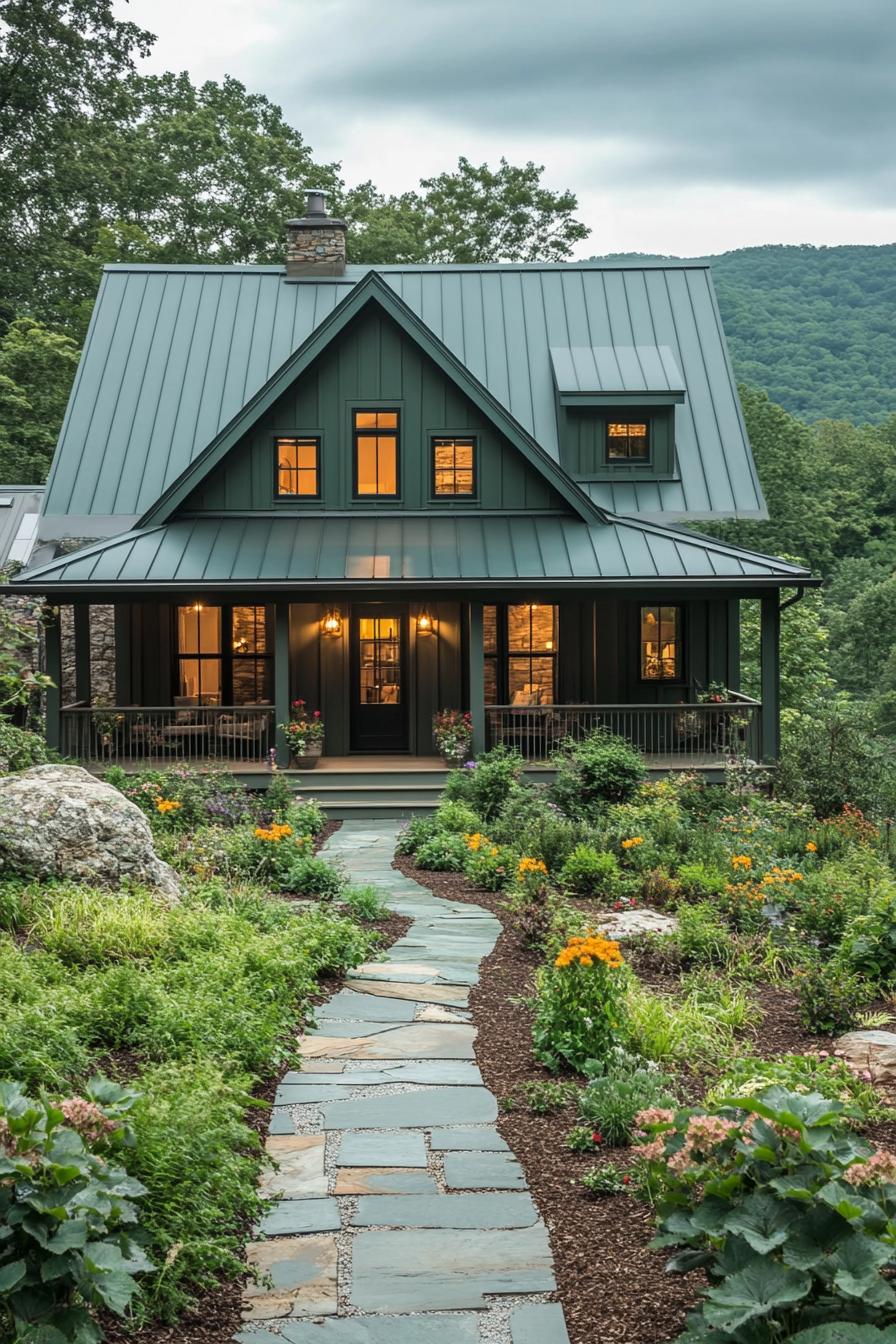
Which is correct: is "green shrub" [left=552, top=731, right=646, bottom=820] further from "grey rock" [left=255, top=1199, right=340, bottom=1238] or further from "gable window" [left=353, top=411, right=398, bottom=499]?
"grey rock" [left=255, top=1199, right=340, bottom=1238]

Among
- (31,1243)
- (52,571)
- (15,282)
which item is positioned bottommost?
(31,1243)

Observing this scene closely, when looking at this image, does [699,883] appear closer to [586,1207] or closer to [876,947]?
[876,947]

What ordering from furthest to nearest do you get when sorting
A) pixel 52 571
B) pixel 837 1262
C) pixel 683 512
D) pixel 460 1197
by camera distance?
pixel 683 512
pixel 52 571
pixel 460 1197
pixel 837 1262

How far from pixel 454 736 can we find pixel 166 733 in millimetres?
4050

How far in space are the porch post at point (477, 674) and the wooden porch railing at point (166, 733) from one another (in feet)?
8.88

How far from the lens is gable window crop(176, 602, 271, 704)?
722 inches

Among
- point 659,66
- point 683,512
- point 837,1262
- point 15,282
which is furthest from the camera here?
point 15,282

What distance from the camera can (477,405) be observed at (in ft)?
57.0

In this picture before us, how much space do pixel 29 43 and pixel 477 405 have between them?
812 inches

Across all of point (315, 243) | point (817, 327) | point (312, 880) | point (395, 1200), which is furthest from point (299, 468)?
point (817, 327)

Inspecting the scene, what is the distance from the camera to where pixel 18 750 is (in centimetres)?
1312

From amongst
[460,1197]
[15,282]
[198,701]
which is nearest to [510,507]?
[198,701]

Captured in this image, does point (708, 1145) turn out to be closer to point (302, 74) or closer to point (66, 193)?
point (66, 193)

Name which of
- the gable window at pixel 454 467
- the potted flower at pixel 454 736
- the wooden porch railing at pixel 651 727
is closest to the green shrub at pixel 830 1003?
the wooden porch railing at pixel 651 727
